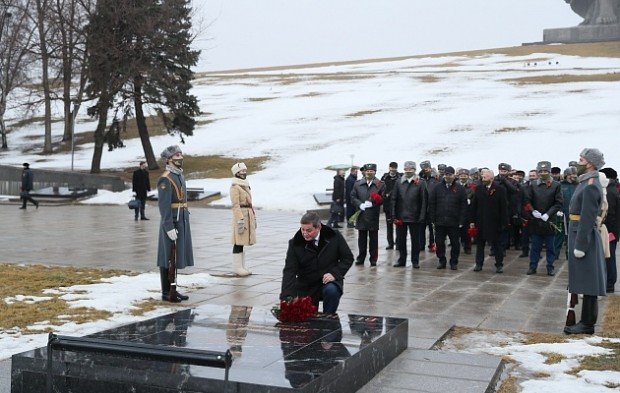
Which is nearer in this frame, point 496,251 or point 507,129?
point 496,251

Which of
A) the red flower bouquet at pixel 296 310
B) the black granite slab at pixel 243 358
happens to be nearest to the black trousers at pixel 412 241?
the black granite slab at pixel 243 358

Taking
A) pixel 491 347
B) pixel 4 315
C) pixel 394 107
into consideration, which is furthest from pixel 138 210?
pixel 394 107

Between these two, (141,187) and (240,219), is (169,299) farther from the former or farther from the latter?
(141,187)

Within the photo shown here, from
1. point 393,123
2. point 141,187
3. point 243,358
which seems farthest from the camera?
point 393,123

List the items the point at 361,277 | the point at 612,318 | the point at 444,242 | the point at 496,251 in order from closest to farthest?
1. the point at 612,318
2. the point at 361,277
3. the point at 496,251
4. the point at 444,242

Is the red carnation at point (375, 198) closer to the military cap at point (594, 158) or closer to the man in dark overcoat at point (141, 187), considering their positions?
the military cap at point (594, 158)

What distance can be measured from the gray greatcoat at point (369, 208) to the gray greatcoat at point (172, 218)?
16.0ft

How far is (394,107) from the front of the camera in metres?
50.9

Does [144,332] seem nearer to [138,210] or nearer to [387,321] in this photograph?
[387,321]

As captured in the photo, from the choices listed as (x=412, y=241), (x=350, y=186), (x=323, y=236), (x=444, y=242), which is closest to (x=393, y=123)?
(x=350, y=186)

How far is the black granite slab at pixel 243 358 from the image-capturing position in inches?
227

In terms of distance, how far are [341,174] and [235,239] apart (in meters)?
11.3

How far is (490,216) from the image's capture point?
47.9 ft

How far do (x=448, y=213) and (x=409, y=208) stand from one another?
30.3 inches
